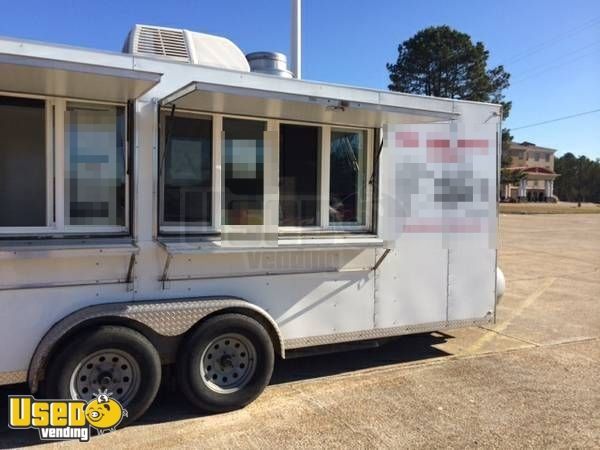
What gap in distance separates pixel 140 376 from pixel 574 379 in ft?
13.6

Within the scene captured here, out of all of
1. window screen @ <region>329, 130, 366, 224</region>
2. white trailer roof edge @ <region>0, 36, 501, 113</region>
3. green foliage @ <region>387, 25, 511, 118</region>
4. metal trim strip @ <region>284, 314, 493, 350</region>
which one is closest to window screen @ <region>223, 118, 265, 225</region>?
white trailer roof edge @ <region>0, 36, 501, 113</region>

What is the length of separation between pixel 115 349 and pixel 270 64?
2976mm

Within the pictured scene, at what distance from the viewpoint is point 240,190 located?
4410mm

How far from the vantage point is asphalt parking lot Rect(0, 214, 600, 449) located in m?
3.79

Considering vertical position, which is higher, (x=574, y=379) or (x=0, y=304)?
(x=0, y=304)

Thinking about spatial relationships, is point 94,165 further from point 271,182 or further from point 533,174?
point 533,174

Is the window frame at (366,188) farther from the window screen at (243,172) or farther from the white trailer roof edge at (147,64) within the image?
the window screen at (243,172)

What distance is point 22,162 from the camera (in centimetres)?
410

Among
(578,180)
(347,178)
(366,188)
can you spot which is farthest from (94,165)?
(578,180)

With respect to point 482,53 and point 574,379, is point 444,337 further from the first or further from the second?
point 482,53

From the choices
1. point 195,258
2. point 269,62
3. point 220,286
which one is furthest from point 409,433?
point 269,62

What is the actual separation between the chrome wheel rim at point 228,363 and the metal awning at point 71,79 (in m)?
2.03

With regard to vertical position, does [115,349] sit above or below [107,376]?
above

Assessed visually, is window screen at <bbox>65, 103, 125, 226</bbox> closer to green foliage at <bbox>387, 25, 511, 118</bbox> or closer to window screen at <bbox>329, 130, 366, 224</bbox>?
window screen at <bbox>329, 130, 366, 224</bbox>
